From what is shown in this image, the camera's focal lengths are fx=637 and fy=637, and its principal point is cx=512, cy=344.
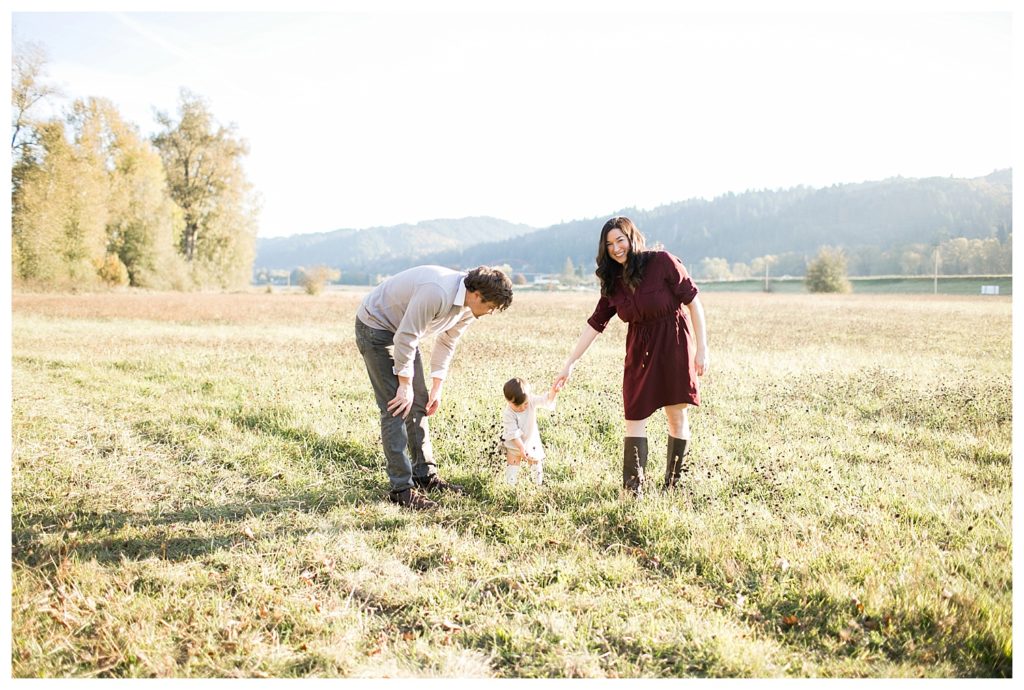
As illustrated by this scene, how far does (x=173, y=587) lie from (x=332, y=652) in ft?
4.34

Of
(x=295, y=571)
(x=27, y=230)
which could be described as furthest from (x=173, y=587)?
(x=27, y=230)

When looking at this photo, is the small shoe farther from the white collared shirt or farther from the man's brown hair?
the man's brown hair

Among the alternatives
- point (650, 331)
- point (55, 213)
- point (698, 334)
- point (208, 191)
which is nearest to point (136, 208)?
point (208, 191)

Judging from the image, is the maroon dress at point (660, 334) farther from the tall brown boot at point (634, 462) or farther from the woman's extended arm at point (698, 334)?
the tall brown boot at point (634, 462)

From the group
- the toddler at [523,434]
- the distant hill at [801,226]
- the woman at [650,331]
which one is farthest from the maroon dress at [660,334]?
the distant hill at [801,226]

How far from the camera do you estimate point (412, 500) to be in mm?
5172

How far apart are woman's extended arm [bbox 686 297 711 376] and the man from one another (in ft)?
4.84

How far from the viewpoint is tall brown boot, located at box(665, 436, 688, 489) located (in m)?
5.32

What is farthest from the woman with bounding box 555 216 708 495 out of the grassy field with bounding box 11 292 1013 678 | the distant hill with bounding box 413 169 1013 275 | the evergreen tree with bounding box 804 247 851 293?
the distant hill with bounding box 413 169 1013 275

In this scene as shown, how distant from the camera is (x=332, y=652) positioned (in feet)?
10.5

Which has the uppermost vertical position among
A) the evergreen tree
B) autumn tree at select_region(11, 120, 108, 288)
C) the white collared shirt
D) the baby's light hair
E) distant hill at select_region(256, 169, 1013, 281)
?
distant hill at select_region(256, 169, 1013, 281)

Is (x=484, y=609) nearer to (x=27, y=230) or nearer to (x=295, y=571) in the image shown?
(x=295, y=571)

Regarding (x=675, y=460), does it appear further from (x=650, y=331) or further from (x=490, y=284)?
(x=490, y=284)

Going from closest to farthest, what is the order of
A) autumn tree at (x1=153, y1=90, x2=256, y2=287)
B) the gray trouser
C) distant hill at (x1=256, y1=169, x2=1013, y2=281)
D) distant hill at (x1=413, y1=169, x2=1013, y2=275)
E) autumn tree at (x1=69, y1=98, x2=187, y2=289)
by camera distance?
the gray trouser → autumn tree at (x1=69, y1=98, x2=187, y2=289) → autumn tree at (x1=153, y1=90, x2=256, y2=287) → distant hill at (x1=256, y1=169, x2=1013, y2=281) → distant hill at (x1=413, y1=169, x2=1013, y2=275)
